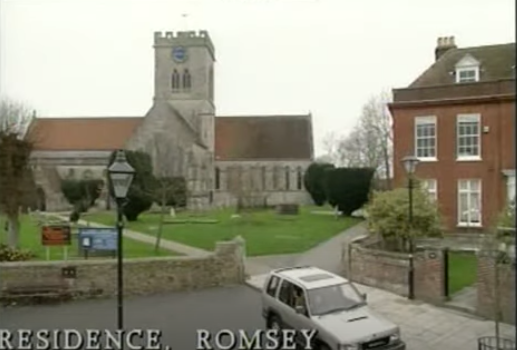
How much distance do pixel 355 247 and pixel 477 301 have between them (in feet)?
18.0

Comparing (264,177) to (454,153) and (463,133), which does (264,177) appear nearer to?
(454,153)

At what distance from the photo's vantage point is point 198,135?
72.6 meters

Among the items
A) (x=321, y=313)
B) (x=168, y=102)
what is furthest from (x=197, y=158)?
(x=321, y=313)

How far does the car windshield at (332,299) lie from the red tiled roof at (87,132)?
62.7 meters

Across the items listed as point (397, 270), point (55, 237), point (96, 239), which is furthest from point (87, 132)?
point (397, 270)

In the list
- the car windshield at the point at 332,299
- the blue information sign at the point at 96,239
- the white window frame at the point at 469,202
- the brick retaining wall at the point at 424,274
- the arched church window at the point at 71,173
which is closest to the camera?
the car windshield at the point at 332,299

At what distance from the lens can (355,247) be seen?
20.5 metres

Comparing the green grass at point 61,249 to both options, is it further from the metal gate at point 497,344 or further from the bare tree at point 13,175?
the metal gate at point 497,344

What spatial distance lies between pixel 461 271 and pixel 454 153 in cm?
972

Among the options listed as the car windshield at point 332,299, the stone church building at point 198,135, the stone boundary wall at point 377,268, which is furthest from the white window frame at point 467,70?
the stone church building at point 198,135

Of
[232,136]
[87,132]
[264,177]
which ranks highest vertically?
[87,132]

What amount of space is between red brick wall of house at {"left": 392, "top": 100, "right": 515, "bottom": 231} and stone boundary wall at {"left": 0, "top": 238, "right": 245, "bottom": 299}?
12.8 m

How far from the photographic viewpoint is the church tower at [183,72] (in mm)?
74438

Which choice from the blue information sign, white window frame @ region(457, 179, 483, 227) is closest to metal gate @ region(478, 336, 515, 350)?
the blue information sign
